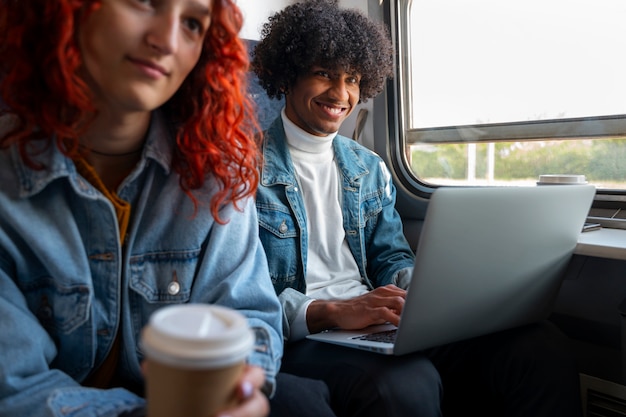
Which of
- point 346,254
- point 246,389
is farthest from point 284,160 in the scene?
point 246,389

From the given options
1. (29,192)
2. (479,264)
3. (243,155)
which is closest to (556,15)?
(479,264)

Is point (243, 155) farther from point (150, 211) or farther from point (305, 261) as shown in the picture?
point (305, 261)

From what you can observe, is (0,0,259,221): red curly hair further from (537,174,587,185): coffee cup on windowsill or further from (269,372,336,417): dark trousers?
(537,174,587,185): coffee cup on windowsill

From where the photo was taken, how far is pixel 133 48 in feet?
2.77

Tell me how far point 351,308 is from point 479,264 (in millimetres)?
337

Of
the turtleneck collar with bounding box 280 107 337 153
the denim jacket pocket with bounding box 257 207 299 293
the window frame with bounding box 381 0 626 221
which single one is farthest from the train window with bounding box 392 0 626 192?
the denim jacket pocket with bounding box 257 207 299 293

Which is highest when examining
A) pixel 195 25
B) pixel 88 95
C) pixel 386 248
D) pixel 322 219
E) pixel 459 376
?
pixel 195 25

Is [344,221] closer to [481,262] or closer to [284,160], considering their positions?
[284,160]

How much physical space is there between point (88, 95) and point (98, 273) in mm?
288

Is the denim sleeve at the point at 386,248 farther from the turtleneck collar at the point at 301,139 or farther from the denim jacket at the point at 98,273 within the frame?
the denim jacket at the point at 98,273

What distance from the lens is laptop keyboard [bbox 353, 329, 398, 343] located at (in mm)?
1176

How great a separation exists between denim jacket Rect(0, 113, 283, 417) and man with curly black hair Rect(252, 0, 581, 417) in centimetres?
26

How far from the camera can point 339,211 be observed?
1.58 metres

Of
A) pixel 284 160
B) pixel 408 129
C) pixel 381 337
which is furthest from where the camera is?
pixel 408 129
